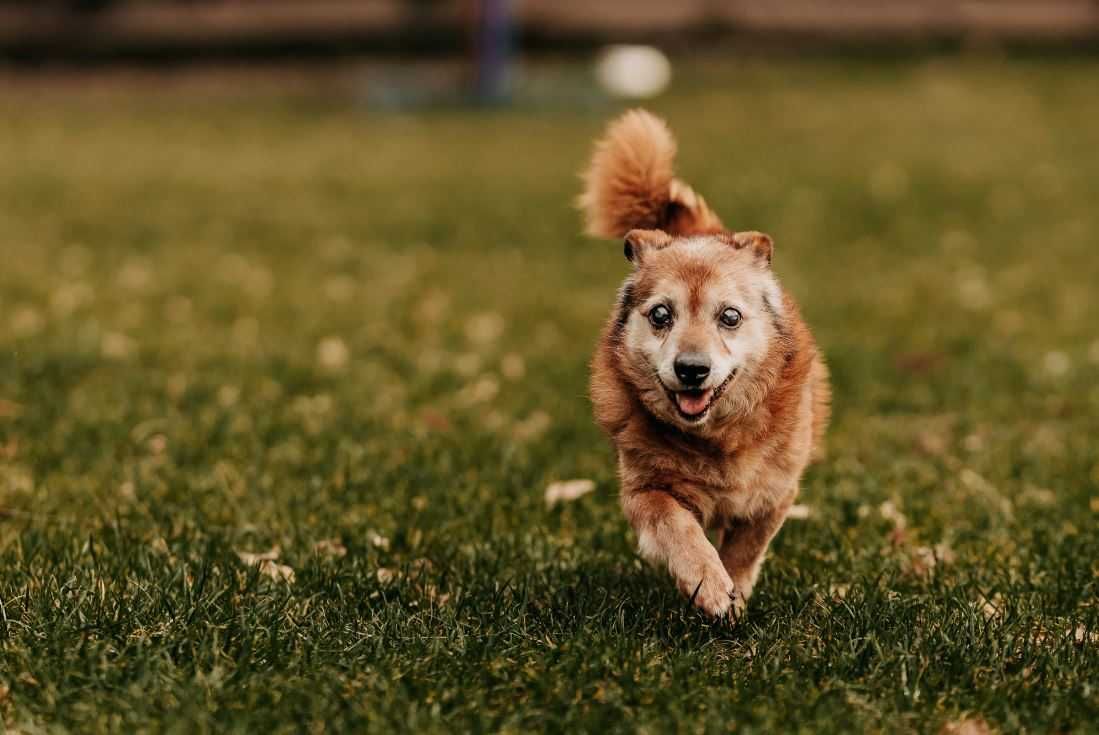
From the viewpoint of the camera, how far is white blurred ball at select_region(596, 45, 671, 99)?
18906 millimetres

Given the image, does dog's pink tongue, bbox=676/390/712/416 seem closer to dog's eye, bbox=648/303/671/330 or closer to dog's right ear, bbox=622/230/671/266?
dog's eye, bbox=648/303/671/330

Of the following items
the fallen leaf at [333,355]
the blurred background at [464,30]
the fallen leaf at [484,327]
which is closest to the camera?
the fallen leaf at [333,355]

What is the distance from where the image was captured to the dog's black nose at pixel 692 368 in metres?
3.52

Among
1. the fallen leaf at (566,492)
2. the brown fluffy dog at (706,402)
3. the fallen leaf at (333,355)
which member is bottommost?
the fallen leaf at (333,355)

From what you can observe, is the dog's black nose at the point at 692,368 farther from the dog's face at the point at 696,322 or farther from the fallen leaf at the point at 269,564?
the fallen leaf at the point at 269,564

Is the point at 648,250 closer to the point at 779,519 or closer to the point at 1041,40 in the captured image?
the point at 779,519

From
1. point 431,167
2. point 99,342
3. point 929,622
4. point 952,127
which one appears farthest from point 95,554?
point 952,127

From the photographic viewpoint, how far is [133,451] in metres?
5.64

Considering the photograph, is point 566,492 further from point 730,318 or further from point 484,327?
point 484,327

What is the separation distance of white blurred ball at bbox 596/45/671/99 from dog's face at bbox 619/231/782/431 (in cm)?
1496

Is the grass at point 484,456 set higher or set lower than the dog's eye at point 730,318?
lower

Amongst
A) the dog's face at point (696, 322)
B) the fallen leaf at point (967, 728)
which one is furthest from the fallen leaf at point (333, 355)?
the fallen leaf at point (967, 728)

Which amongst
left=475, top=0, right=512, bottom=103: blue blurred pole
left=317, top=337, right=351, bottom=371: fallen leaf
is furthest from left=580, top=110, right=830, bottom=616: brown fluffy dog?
left=475, top=0, right=512, bottom=103: blue blurred pole

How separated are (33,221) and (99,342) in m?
4.88
